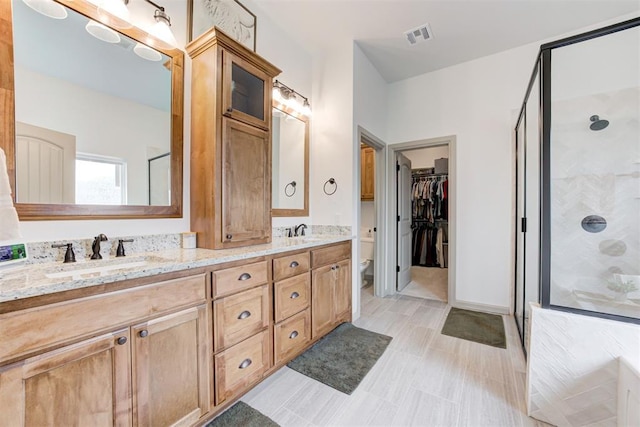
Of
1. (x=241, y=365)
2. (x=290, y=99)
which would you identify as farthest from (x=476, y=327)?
(x=290, y=99)

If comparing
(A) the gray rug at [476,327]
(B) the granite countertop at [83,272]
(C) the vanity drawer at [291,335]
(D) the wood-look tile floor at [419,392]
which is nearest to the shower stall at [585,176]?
(A) the gray rug at [476,327]

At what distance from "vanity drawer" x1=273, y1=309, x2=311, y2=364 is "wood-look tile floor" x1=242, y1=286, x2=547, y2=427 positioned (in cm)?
16

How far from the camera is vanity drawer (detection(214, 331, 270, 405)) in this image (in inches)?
55.4

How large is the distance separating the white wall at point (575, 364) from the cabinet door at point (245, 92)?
225cm

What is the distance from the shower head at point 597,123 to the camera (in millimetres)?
2033

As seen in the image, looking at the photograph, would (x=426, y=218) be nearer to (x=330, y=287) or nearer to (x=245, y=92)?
(x=330, y=287)

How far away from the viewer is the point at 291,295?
188 centimetres

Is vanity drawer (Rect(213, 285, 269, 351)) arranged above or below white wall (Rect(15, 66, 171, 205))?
below

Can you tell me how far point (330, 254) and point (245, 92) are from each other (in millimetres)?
1489

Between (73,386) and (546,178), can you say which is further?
(546,178)

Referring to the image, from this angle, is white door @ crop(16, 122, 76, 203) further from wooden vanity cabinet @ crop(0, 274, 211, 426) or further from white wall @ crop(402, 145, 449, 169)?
white wall @ crop(402, 145, 449, 169)

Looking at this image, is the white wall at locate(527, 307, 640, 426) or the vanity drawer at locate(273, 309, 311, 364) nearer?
the white wall at locate(527, 307, 640, 426)

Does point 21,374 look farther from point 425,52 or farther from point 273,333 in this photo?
point 425,52

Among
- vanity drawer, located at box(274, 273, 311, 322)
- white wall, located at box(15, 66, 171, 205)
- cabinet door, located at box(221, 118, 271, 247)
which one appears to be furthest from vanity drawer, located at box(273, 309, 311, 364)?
white wall, located at box(15, 66, 171, 205)
